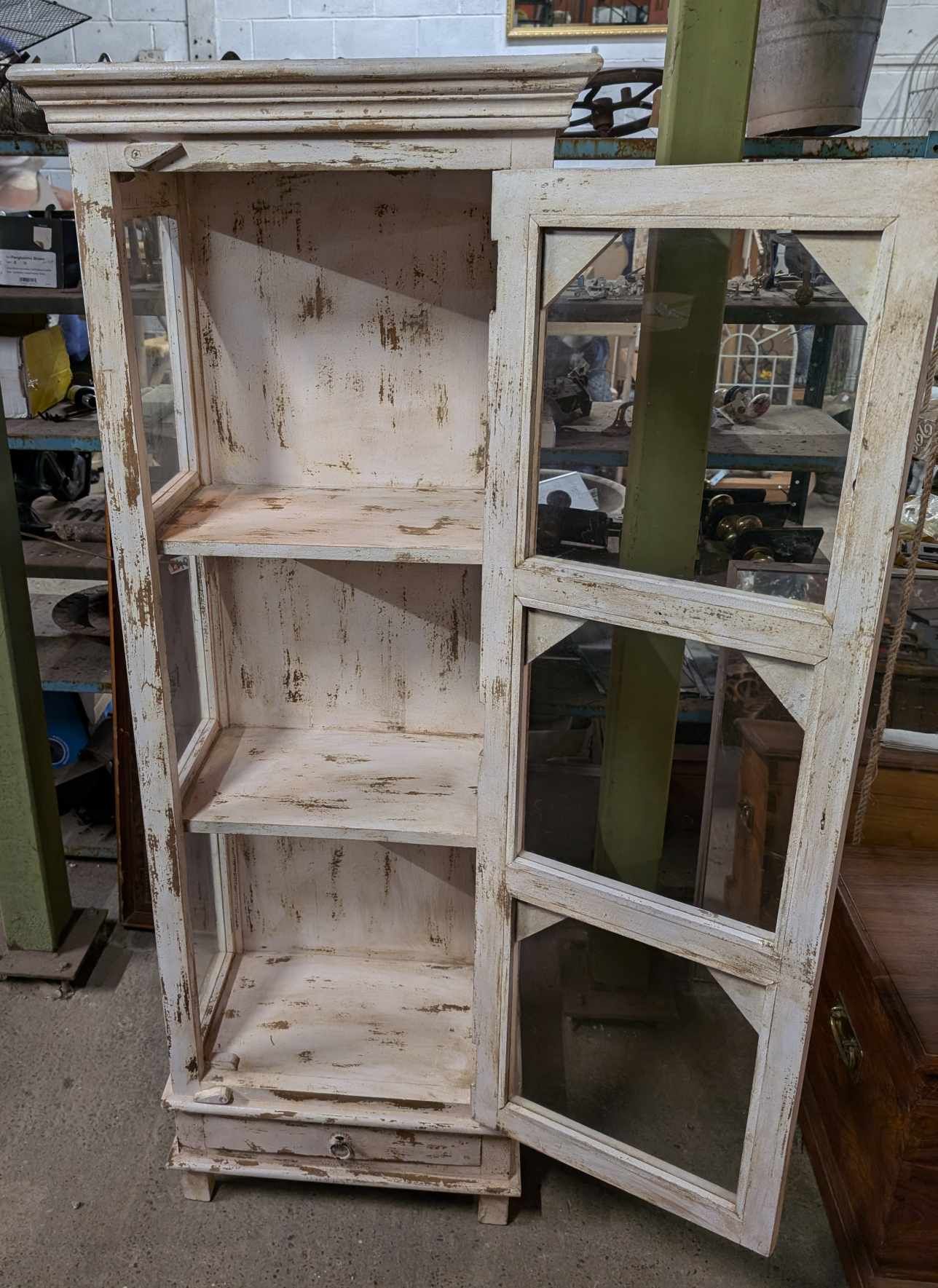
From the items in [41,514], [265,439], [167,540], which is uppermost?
[265,439]

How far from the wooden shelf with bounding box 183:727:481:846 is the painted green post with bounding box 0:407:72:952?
20.6 inches

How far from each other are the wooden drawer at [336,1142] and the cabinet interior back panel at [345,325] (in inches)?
43.8

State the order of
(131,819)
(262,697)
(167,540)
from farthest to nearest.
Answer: (131,819), (262,697), (167,540)

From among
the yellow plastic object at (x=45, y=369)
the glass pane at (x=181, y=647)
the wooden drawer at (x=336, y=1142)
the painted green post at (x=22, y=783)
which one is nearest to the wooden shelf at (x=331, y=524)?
the glass pane at (x=181, y=647)

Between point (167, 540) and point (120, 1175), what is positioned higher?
point (167, 540)

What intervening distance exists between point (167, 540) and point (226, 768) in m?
0.48

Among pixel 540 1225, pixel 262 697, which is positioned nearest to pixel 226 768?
pixel 262 697

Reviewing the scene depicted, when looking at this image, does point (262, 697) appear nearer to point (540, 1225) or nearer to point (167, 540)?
point (167, 540)

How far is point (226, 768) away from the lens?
170 cm

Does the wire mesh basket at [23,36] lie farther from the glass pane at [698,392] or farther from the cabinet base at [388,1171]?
the cabinet base at [388,1171]

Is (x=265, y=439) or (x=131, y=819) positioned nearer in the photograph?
(x=265, y=439)

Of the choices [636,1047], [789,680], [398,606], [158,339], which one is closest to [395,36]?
[158,339]

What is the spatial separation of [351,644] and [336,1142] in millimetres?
864

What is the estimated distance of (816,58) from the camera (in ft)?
5.94
